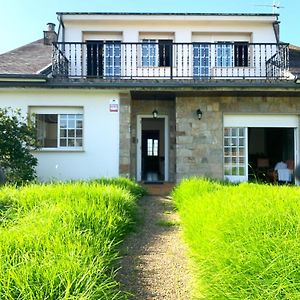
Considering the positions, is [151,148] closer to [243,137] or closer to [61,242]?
[243,137]

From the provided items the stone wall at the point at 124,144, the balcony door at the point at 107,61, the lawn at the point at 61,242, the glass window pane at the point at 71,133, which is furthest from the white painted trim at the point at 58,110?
the lawn at the point at 61,242

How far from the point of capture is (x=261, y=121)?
37.6 feet

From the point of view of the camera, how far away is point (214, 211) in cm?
431

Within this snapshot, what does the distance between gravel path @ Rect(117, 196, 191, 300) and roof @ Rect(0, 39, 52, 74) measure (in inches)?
283

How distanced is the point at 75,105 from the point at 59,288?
904 centimetres

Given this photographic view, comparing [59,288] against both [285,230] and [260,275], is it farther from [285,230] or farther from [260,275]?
[285,230]

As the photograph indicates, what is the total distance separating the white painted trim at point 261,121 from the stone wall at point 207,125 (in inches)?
9.3

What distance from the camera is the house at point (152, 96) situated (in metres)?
10.8

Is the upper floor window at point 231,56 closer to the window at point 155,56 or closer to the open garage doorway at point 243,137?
the window at point 155,56

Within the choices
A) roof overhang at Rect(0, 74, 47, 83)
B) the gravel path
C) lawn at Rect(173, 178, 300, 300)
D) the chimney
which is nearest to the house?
roof overhang at Rect(0, 74, 47, 83)

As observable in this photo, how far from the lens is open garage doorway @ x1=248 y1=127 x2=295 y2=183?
12.7m

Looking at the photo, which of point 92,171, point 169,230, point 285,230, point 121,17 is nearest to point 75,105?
point 92,171

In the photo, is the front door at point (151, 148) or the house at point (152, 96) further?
the front door at point (151, 148)

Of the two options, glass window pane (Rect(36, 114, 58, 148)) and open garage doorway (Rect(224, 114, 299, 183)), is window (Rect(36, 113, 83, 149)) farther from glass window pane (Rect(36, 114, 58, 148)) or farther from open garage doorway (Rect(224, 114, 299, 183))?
open garage doorway (Rect(224, 114, 299, 183))
